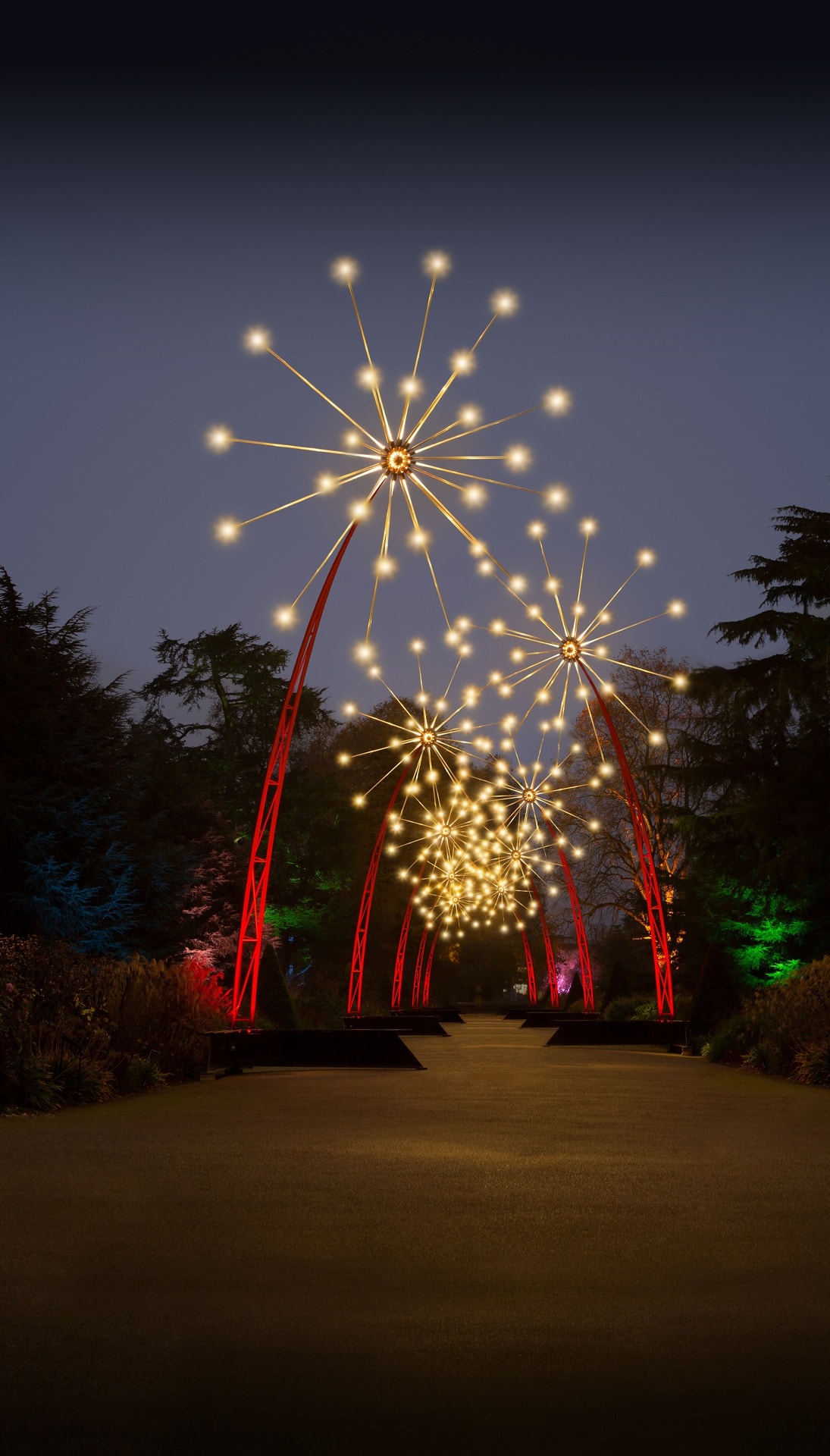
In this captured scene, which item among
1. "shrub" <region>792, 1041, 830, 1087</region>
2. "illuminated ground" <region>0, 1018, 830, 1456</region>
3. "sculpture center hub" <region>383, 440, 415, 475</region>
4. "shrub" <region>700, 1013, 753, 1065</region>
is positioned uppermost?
"sculpture center hub" <region>383, 440, 415, 475</region>

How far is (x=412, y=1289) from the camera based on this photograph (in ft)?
18.6

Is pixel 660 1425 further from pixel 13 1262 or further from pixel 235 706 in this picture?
pixel 235 706

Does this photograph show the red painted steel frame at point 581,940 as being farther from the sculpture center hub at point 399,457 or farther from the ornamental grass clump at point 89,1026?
the sculpture center hub at point 399,457

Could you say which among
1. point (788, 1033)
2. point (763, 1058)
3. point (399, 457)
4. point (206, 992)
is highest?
point (399, 457)

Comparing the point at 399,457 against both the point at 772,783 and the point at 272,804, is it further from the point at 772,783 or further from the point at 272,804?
the point at 772,783

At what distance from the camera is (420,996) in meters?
61.8

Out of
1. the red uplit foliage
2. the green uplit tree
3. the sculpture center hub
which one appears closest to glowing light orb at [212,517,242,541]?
the sculpture center hub

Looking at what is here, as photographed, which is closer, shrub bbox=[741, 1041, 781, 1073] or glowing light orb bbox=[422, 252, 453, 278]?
glowing light orb bbox=[422, 252, 453, 278]

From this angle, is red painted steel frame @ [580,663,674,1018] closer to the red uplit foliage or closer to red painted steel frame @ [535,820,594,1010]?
red painted steel frame @ [535,820,594,1010]

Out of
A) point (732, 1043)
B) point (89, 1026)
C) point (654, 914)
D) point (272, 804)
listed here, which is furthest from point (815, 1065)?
point (654, 914)

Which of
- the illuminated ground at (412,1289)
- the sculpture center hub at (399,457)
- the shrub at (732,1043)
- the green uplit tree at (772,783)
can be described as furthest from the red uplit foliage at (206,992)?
the green uplit tree at (772,783)

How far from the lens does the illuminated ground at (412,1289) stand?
13.5ft

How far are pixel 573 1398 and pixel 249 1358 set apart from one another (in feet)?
3.84

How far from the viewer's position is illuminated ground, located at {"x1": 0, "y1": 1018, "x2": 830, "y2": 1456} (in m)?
4.12
